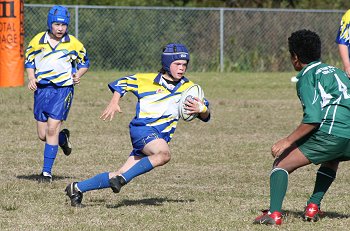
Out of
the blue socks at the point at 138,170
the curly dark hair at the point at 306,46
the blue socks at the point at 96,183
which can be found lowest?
the blue socks at the point at 96,183

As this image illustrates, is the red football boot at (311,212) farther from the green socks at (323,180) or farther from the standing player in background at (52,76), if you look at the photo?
the standing player in background at (52,76)

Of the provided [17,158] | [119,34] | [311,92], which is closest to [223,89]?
[119,34]

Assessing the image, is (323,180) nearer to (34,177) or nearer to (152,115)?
(152,115)

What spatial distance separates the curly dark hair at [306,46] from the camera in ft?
24.6

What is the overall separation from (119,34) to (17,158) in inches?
545

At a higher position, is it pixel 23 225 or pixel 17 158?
pixel 23 225

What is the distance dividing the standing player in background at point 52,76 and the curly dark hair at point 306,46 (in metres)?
3.51

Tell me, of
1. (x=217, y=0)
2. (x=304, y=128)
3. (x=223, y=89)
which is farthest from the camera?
(x=217, y=0)

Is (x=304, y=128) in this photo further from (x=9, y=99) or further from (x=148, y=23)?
(x=148, y=23)

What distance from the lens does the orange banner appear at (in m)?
20.9

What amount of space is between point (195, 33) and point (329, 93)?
19461mm

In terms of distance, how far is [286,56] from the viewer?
27.6m

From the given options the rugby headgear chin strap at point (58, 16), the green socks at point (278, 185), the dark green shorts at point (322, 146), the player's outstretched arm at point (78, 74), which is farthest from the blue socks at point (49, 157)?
the dark green shorts at point (322, 146)

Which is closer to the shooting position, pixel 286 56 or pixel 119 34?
pixel 119 34
